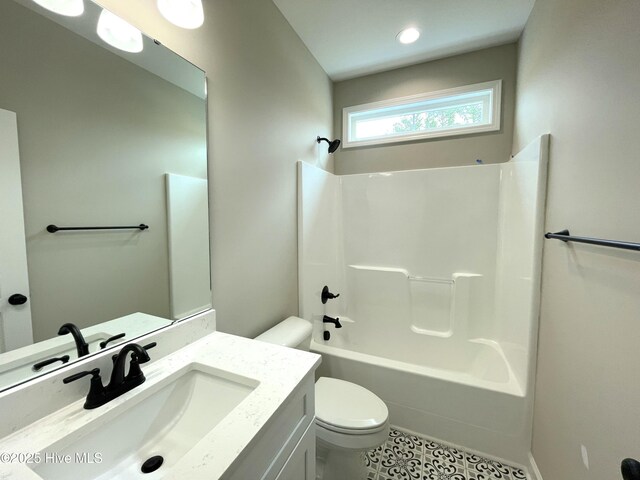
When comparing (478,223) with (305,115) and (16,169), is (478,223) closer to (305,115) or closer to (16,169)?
(305,115)

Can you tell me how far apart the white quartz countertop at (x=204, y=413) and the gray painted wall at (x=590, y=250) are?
973mm

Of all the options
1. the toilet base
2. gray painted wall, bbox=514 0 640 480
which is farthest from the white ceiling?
the toilet base

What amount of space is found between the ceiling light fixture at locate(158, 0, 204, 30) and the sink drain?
58.3 inches

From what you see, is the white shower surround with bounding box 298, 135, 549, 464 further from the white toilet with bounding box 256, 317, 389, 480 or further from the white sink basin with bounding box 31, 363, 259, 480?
the white sink basin with bounding box 31, 363, 259, 480

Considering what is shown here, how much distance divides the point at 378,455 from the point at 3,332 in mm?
1825

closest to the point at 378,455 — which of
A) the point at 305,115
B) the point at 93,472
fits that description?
the point at 93,472

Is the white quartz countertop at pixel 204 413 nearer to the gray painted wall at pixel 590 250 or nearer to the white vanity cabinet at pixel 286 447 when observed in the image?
the white vanity cabinet at pixel 286 447

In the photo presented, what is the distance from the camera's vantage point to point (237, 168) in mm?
1345

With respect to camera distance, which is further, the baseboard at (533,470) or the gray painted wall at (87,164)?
the baseboard at (533,470)

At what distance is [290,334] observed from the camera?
5.00ft

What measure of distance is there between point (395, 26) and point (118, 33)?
5.67ft

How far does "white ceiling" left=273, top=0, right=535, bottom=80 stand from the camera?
1.64m

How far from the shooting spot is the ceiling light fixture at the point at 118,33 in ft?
2.66

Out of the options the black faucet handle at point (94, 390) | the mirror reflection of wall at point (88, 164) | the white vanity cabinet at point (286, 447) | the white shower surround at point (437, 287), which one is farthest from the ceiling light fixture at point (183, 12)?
the white vanity cabinet at point (286, 447)
